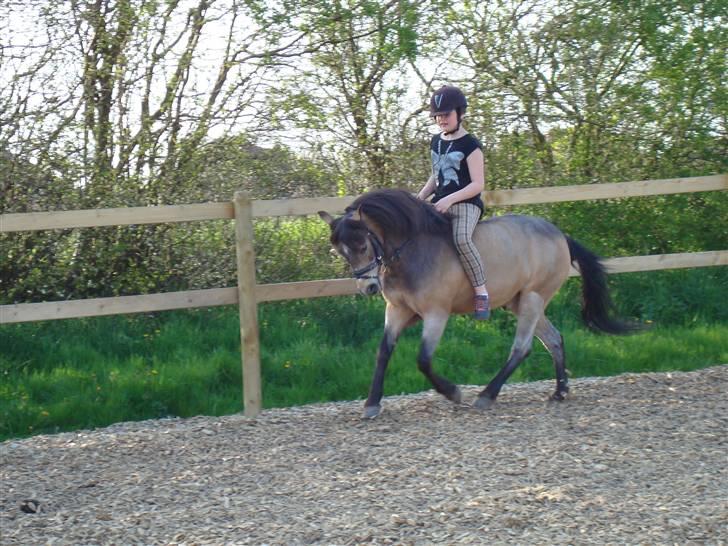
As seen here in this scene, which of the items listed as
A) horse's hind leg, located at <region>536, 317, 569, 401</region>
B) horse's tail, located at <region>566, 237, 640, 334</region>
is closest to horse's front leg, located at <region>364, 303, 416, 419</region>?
horse's hind leg, located at <region>536, 317, 569, 401</region>

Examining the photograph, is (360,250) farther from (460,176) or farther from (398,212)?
(460,176)

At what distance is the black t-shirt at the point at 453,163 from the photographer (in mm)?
6297

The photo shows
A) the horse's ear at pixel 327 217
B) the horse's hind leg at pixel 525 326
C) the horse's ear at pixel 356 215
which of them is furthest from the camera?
the horse's hind leg at pixel 525 326

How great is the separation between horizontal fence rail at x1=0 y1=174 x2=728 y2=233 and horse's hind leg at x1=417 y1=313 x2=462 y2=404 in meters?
1.03

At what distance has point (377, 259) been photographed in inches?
234

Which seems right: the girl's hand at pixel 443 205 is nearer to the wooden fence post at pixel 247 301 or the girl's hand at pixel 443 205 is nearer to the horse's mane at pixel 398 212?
the horse's mane at pixel 398 212

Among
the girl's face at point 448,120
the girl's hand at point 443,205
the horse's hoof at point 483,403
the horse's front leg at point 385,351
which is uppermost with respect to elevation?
the girl's face at point 448,120

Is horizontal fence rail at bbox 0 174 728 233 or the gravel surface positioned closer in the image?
the gravel surface

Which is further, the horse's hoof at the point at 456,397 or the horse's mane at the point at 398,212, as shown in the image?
the horse's hoof at the point at 456,397

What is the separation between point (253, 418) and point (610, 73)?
5587 millimetres

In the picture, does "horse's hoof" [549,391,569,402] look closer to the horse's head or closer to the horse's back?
the horse's back

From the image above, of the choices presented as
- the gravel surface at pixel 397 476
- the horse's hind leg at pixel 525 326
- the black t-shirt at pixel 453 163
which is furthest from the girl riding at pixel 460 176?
the gravel surface at pixel 397 476

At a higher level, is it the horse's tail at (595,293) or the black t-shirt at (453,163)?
the black t-shirt at (453,163)

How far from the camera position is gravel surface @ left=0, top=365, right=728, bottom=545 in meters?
4.16
